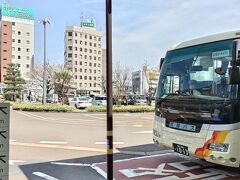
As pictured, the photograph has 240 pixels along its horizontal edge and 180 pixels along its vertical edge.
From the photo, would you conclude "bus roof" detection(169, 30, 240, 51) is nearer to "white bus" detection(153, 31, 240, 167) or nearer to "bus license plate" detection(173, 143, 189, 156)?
"white bus" detection(153, 31, 240, 167)

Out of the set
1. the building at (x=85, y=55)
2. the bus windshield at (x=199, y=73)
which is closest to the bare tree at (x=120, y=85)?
the bus windshield at (x=199, y=73)

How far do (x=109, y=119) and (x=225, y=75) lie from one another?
7.00ft

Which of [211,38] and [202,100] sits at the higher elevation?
[211,38]

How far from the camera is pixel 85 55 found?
101500 millimetres

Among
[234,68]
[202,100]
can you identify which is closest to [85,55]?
[202,100]

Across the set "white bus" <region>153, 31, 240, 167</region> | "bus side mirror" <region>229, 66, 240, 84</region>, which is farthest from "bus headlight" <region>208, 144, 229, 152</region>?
"bus side mirror" <region>229, 66, 240, 84</region>

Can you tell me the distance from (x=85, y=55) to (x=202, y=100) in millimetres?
97560

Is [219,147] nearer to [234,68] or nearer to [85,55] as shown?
[234,68]

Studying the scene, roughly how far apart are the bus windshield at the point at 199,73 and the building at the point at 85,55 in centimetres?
8675

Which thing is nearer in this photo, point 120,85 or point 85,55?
point 120,85

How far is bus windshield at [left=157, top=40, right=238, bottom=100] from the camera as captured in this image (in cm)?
533

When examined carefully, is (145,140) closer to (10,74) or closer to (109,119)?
(109,119)

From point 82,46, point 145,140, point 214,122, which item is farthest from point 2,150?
point 82,46

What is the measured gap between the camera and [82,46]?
99562 millimetres
